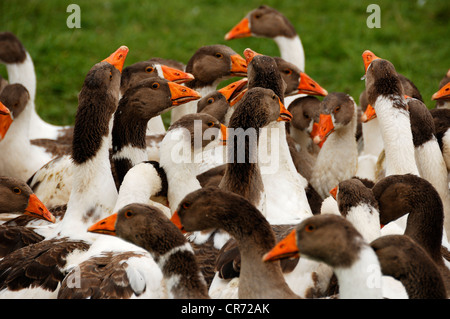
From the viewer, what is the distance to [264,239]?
5078 mm

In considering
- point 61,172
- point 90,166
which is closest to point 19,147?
point 61,172

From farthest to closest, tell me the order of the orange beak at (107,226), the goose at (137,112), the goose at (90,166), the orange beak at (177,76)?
1. the orange beak at (177,76)
2. the goose at (137,112)
3. the goose at (90,166)
4. the orange beak at (107,226)

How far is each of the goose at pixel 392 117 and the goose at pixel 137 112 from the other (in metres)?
1.61

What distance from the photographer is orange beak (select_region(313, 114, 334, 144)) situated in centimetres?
777

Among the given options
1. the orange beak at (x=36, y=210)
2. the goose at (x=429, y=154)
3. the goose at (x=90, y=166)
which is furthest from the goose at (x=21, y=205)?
the goose at (x=429, y=154)

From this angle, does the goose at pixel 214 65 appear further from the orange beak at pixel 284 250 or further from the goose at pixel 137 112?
the orange beak at pixel 284 250

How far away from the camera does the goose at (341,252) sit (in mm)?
4668

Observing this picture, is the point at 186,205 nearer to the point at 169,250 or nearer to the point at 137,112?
the point at 169,250

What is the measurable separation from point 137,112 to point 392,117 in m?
2.21

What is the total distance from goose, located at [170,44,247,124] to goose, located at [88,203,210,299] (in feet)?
11.2

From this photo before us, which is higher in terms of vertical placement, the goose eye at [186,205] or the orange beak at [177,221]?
the goose eye at [186,205]

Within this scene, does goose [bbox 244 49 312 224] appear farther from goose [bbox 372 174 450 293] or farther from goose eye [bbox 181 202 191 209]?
goose eye [bbox 181 202 191 209]

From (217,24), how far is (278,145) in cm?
689

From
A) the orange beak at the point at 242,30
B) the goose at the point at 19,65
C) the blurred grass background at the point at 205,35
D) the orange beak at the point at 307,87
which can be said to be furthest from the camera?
the blurred grass background at the point at 205,35
